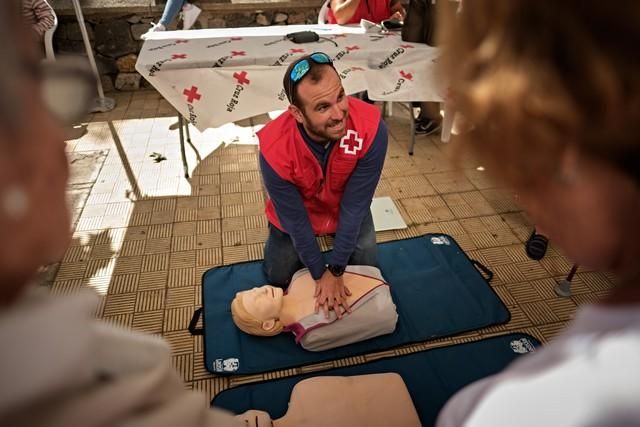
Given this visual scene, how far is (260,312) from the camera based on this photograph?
150cm

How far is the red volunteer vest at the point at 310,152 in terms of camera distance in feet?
4.63

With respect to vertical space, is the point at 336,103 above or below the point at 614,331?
below

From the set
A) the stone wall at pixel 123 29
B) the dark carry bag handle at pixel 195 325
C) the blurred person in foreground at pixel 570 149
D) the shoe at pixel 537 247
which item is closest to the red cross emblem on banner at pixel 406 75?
the shoe at pixel 537 247

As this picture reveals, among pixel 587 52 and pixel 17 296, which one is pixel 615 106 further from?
pixel 17 296

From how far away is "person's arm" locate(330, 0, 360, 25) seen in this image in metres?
2.89

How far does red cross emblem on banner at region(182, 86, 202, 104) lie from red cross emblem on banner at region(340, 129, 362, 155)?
4.02 feet

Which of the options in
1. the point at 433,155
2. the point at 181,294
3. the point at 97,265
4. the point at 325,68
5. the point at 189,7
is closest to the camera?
the point at 325,68

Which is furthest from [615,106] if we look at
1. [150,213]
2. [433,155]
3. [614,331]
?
[433,155]

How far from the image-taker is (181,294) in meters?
1.80

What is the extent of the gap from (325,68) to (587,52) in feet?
3.65

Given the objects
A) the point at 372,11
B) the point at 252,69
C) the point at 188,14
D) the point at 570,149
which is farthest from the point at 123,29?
the point at 570,149

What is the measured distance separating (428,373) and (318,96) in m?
1.01

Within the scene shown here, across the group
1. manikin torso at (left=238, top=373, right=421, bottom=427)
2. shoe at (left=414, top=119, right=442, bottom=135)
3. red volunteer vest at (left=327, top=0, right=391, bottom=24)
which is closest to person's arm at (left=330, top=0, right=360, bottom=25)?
red volunteer vest at (left=327, top=0, right=391, bottom=24)

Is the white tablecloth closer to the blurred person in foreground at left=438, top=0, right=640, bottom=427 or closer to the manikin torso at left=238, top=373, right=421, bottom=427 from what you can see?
the manikin torso at left=238, top=373, right=421, bottom=427
